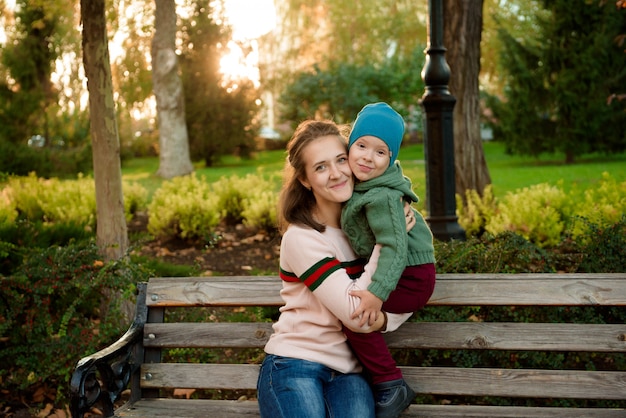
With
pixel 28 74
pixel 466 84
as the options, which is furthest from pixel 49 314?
pixel 28 74

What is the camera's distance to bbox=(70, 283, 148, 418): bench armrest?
9.63 ft

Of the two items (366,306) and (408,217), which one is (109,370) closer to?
(366,306)

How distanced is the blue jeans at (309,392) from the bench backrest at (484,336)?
1.50 ft

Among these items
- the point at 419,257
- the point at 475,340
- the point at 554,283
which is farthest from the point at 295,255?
the point at 554,283

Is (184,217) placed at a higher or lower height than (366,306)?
lower

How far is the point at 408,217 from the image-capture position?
8.82ft

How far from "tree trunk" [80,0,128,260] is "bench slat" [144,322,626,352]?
1911mm

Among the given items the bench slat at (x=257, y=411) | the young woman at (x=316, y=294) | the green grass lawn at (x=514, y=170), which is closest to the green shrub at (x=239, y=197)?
the green grass lawn at (x=514, y=170)

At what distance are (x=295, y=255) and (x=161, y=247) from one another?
6128 mm

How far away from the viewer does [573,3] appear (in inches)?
747

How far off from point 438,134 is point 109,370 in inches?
136

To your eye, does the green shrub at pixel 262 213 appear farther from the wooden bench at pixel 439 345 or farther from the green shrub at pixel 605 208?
the wooden bench at pixel 439 345

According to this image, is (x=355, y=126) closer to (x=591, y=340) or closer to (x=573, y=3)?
(x=591, y=340)

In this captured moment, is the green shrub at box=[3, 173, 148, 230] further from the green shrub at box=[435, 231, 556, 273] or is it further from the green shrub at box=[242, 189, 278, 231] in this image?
the green shrub at box=[435, 231, 556, 273]
